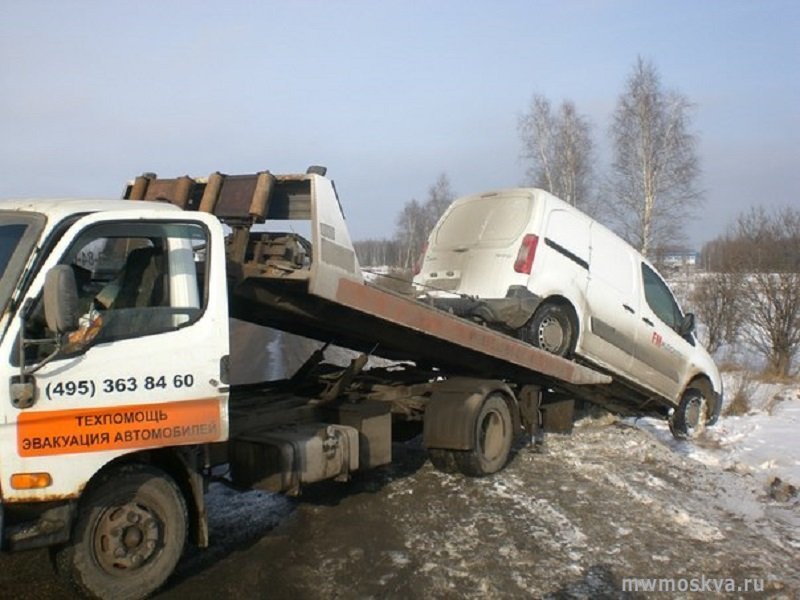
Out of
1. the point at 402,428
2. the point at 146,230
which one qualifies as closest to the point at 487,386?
the point at 402,428

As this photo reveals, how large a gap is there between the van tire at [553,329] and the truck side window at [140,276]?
4059mm

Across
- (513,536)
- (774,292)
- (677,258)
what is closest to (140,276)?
(513,536)

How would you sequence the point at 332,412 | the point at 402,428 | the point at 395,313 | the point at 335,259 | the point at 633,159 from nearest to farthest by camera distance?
the point at 335,259 < the point at 395,313 < the point at 332,412 < the point at 402,428 < the point at 633,159

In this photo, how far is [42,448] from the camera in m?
4.12

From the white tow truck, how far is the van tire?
1388mm

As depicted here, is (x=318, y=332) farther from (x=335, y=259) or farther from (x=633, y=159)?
(x=633, y=159)

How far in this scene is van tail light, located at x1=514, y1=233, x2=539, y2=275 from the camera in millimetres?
8008

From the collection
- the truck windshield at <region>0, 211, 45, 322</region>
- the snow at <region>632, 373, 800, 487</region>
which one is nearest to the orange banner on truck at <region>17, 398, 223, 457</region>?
the truck windshield at <region>0, 211, 45, 322</region>

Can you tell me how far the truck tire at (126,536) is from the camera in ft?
14.2

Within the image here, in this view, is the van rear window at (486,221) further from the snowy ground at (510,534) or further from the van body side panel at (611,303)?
the snowy ground at (510,534)

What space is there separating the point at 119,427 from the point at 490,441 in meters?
4.06

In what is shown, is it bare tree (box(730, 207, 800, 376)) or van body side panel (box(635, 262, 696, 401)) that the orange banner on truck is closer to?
van body side panel (box(635, 262, 696, 401))

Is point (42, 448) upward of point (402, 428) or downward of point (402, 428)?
upward

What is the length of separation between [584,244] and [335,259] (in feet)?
13.5
